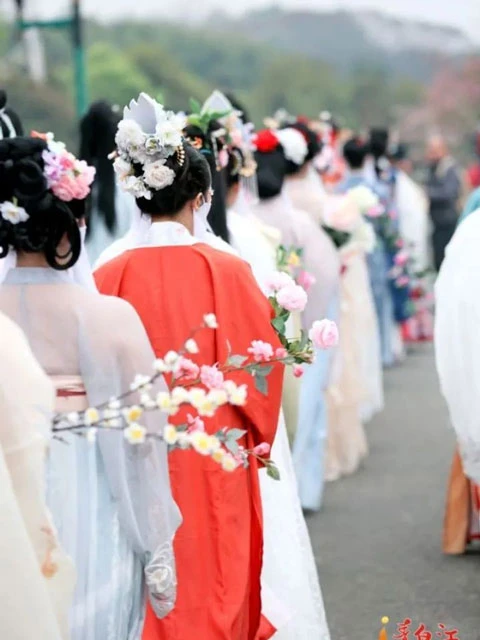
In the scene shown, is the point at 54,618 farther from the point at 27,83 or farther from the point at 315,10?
the point at 315,10

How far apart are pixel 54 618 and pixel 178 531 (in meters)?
1.25

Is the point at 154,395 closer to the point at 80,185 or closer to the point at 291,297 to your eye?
the point at 80,185

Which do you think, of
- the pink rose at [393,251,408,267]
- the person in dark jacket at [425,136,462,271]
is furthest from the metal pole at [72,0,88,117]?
the person in dark jacket at [425,136,462,271]

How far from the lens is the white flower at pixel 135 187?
16.2ft

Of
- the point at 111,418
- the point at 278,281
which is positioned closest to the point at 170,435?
the point at 111,418

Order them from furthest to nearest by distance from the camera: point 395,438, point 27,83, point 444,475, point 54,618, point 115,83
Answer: point 115,83
point 27,83
point 395,438
point 444,475
point 54,618

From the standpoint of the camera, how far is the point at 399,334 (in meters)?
16.1

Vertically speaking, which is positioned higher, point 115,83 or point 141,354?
point 115,83

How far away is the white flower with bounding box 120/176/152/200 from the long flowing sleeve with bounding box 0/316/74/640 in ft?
4.20

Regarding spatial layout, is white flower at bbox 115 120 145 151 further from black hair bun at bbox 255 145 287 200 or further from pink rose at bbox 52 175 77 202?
black hair bun at bbox 255 145 287 200

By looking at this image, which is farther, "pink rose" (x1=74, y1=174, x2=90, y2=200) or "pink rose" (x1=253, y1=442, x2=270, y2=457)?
"pink rose" (x1=253, y1=442, x2=270, y2=457)

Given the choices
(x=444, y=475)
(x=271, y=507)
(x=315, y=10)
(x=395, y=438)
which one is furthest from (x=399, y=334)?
(x=315, y=10)

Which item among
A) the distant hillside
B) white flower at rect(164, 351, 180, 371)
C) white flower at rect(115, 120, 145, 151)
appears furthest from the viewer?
the distant hillside

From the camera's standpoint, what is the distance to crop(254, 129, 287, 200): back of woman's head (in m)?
8.30
